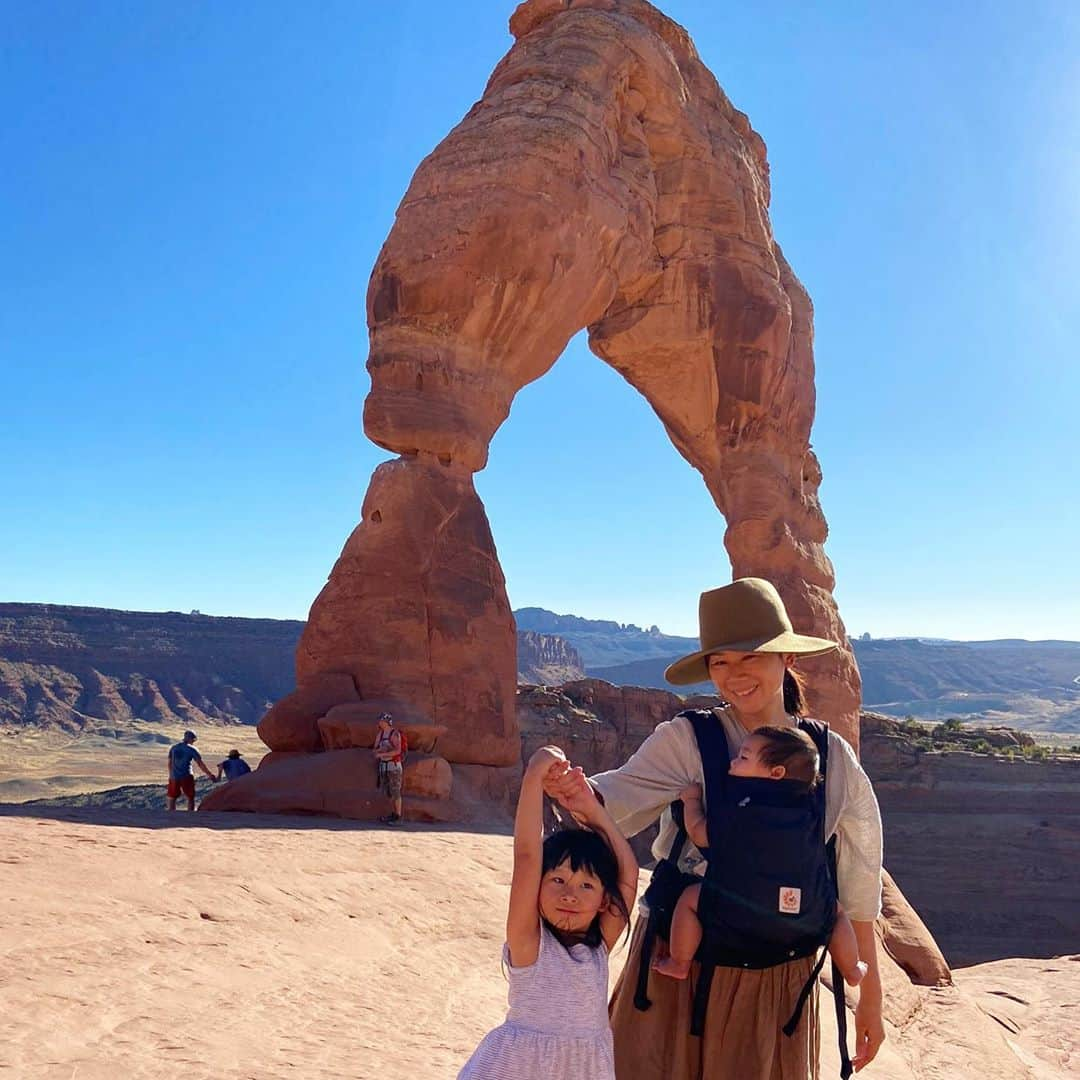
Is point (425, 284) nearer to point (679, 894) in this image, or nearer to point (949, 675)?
point (679, 894)

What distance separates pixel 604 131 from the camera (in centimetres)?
1212

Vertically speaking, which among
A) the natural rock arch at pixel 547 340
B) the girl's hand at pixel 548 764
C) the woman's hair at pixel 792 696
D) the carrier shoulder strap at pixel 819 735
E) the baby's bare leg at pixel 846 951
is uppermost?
the natural rock arch at pixel 547 340

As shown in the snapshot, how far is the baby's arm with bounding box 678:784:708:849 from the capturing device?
2264 mm

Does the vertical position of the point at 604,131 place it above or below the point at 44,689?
above

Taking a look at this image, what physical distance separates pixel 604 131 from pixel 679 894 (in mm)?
11355

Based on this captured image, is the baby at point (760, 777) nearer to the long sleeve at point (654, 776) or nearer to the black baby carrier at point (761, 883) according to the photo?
the black baby carrier at point (761, 883)

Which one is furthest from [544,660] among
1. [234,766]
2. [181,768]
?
[181,768]

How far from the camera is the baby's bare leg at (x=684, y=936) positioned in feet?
7.28

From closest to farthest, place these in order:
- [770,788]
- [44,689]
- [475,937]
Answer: [770,788] < [475,937] < [44,689]

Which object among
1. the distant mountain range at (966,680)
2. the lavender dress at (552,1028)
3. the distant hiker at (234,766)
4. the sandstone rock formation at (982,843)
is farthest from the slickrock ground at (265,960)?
the distant mountain range at (966,680)

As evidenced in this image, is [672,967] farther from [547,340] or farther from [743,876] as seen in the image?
[547,340]

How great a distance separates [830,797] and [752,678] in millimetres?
332

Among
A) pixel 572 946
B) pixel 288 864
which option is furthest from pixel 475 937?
pixel 572 946

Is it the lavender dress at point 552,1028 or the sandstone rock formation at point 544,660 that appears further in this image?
the sandstone rock formation at point 544,660
